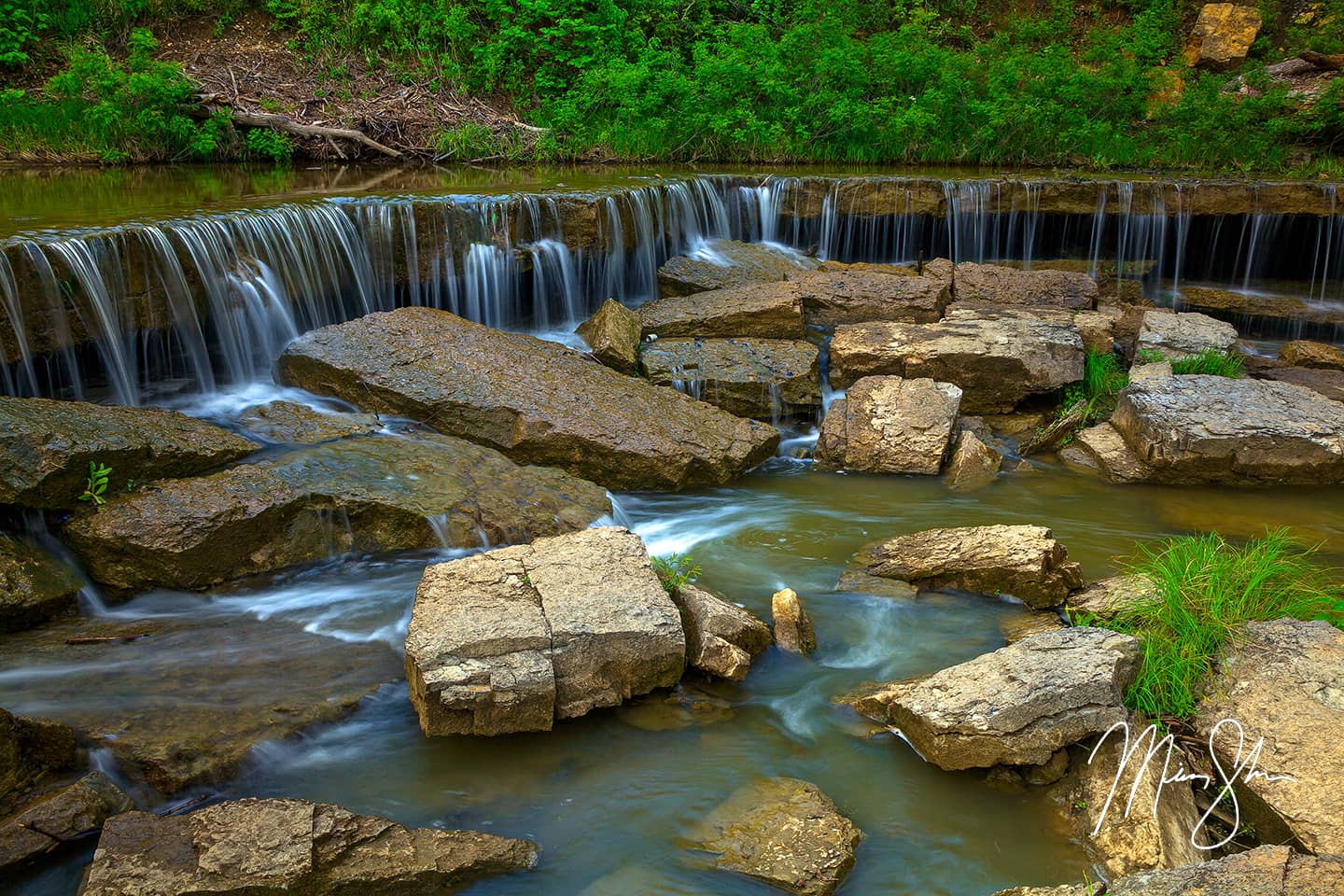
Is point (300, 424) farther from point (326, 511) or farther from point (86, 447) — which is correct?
point (86, 447)

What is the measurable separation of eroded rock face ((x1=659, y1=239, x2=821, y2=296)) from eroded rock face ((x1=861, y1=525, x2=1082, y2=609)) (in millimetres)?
4584

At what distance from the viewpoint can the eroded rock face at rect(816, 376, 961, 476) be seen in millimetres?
7113

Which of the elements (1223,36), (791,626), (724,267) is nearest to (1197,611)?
(791,626)

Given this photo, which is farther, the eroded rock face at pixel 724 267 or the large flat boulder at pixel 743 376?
the eroded rock face at pixel 724 267

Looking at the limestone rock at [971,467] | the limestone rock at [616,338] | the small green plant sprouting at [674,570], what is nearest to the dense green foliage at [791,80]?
the limestone rock at [616,338]

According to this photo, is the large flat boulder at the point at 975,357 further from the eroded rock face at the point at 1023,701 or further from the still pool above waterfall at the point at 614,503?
the eroded rock face at the point at 1023,701

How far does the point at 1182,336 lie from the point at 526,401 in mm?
5816

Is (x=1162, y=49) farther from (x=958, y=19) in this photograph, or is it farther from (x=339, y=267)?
(x=339, y=267)

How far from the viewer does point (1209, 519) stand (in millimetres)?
6504

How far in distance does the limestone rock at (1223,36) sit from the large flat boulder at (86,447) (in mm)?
17481

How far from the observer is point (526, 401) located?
6.74 meters

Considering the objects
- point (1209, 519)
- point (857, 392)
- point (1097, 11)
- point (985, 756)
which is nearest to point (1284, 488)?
point (1209, 519)

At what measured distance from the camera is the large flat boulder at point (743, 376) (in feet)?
25.8

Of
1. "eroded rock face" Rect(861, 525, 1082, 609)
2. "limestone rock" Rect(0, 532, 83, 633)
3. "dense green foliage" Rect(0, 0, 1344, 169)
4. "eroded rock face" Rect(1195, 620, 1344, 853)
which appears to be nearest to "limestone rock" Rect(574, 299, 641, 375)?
"eroded rock face" Rect(861, 525, 1082, 609)
